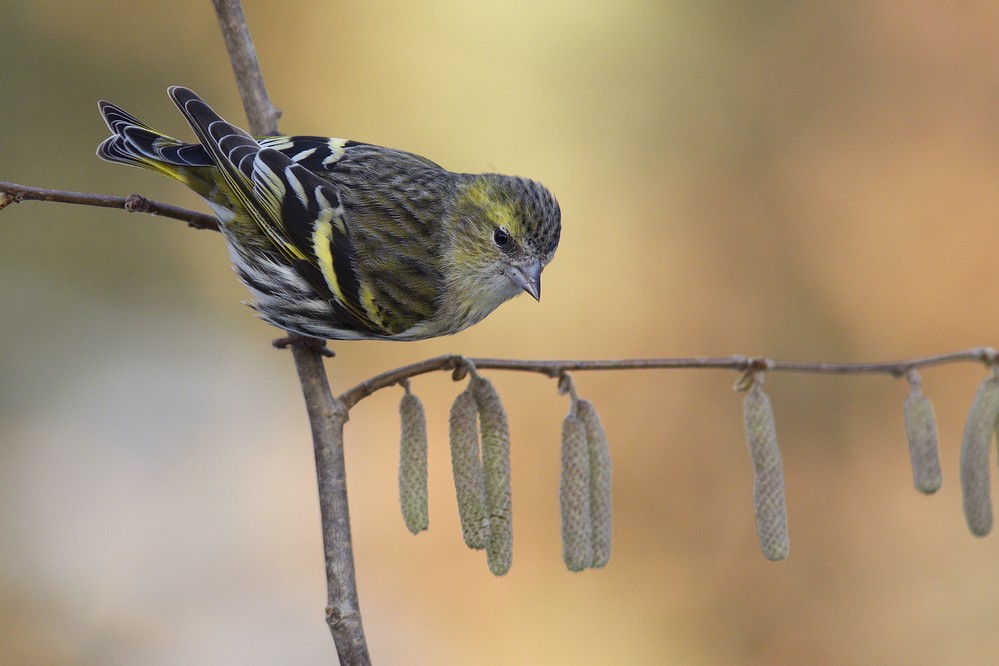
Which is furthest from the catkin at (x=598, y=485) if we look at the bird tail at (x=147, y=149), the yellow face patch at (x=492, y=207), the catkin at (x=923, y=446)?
the bird tail at (x=147, y=149)

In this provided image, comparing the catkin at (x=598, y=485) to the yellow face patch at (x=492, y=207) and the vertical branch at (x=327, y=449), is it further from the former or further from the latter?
the yellow face patch at (x=492, y=207)

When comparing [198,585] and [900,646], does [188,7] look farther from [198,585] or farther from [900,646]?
[900,646]

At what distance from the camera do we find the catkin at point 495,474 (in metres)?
1.78

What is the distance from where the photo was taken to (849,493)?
13.8 feet

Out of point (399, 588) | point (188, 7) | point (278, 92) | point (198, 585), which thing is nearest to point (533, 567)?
point (399, 588)

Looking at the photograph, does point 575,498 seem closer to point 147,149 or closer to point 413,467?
point 413,467

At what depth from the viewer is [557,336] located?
14.3 ft

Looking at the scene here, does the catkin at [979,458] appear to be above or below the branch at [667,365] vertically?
below

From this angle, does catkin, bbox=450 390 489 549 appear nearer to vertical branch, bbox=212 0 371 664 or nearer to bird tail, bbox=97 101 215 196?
vertical branch, bbox=212 0 371 664

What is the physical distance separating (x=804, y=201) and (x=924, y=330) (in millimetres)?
731

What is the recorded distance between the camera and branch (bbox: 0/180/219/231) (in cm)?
186

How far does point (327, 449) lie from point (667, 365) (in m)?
0.65

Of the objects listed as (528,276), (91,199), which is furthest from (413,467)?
(528,276)

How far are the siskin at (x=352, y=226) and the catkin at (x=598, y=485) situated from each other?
74 centimetres
